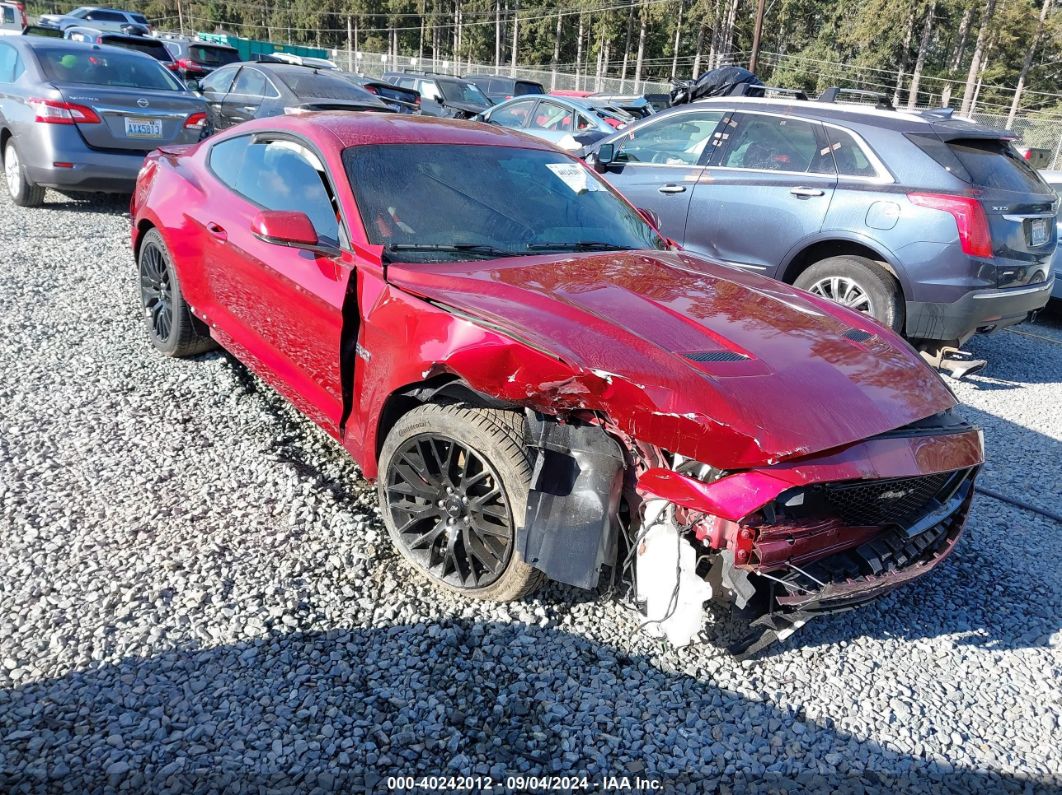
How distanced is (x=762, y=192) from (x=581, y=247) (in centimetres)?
312

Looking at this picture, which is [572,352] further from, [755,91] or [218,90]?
[218,90]

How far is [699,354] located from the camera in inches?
96.8

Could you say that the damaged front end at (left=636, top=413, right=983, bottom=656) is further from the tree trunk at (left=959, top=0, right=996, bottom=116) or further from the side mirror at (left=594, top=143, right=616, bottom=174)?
the tree trunk at (left=959, top=0, right=996, bottom=116)

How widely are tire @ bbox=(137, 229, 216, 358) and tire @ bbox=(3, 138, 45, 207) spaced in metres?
4.59

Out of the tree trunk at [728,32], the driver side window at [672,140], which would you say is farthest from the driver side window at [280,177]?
the tree trunk at [728,32]

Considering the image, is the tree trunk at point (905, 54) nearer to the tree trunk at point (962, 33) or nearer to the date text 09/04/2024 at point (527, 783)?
the tree trunk at point (962, 33)

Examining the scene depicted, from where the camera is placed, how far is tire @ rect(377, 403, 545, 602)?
8.35ft

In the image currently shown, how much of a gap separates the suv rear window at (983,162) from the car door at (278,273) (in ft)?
14.3

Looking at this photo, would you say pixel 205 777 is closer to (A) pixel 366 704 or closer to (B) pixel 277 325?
(A) pixel 366 704

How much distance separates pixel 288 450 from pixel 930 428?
9.42 feet

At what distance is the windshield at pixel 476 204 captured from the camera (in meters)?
3.11

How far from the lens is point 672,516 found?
2295 millimetres

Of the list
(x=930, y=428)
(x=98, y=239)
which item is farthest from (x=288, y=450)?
(x=98, y=239)

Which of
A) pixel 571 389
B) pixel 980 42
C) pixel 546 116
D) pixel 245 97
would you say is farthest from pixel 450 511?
pixel 980 42
